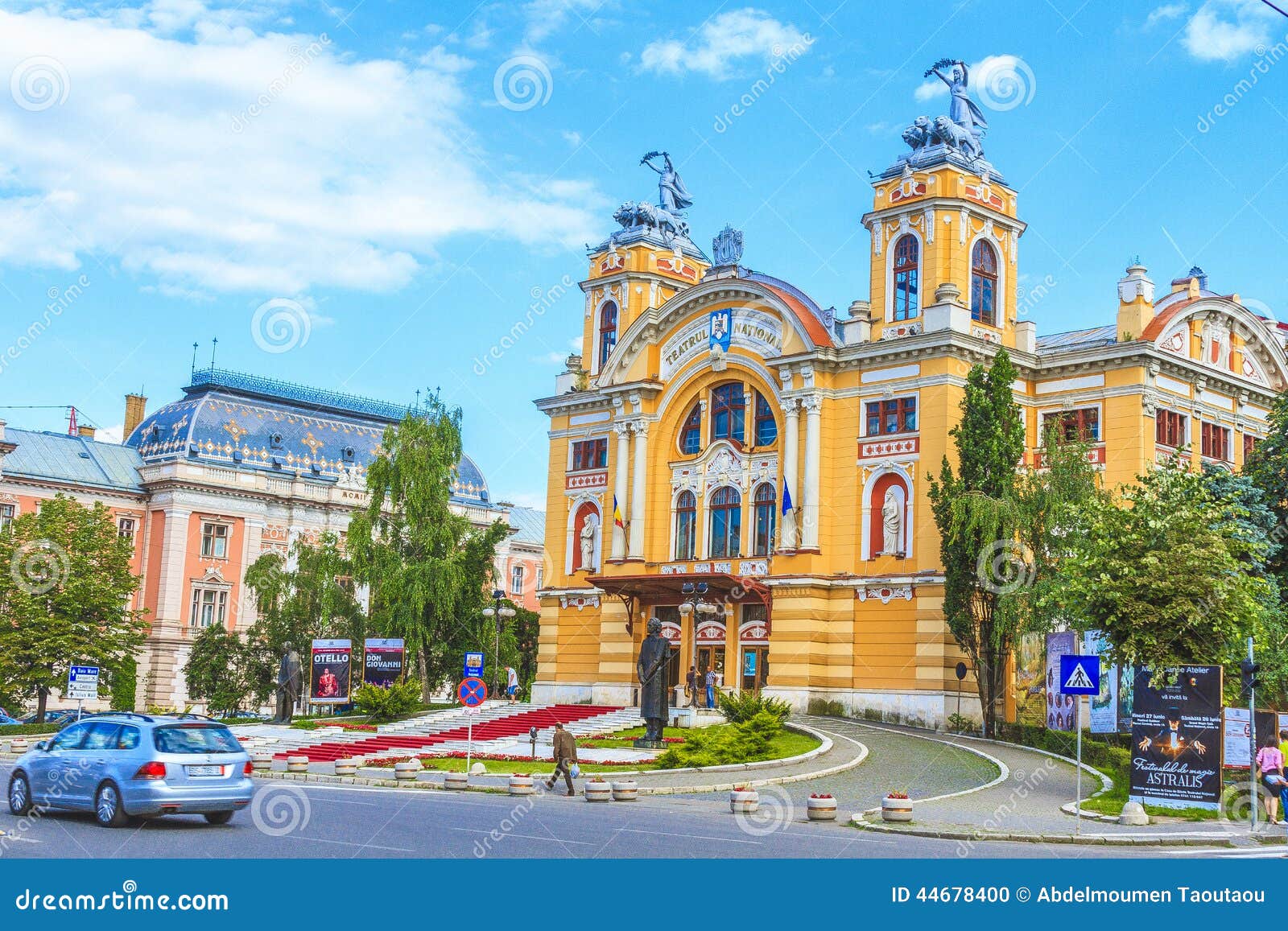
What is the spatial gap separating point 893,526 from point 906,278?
28.3 ft

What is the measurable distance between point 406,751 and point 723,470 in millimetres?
16805

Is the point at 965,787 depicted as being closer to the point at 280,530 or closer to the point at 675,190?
the point at 675,190

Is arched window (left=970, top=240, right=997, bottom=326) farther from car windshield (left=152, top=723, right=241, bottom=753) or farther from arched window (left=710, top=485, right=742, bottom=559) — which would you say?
car windshield (left=152, top=723, right=241, bottom=753)

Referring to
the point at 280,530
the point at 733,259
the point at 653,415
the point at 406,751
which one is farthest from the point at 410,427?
the point at 280,530

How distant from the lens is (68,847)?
17516mm

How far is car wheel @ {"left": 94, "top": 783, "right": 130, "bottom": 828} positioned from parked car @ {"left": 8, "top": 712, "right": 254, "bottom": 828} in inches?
0.4

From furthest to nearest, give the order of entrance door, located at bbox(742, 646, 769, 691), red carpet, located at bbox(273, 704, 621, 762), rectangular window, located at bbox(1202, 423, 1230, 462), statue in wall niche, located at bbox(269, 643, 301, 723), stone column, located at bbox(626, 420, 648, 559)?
stone column, located at bbox(626, 420, 648, 559) < entrance door, located at bbox(742, 646, 769, 691) < statue in wall niche, located at bbox(269, 643, 301, 723) < rectangular window, located at bbox(1202, 423, 1230, 462) < red carpet, located at bbox(273, 704, 621, 762)

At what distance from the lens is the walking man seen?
29.7m

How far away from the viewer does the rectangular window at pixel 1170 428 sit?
162 feet

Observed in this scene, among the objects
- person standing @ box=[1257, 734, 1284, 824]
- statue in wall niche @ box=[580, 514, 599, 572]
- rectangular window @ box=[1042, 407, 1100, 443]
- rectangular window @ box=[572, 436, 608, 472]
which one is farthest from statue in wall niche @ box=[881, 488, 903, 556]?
person standing @ box=[1257, 734, 1284, 824]

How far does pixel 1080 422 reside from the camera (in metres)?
50.1

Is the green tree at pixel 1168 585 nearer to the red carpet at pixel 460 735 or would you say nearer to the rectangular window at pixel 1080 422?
the rectangular window at pixel 1080 422

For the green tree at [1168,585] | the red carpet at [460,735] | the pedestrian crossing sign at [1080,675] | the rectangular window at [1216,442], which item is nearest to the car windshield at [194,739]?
the pedestrian crossing sign at [1080,675]
